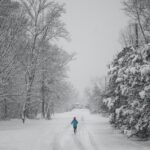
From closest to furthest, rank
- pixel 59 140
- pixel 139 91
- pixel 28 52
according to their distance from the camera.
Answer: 1. pixel 139 91
2. pixel 59 140
3. pixel 28 52

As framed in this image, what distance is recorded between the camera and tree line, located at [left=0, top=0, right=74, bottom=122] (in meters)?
12.8

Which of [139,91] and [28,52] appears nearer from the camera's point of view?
[139,91]

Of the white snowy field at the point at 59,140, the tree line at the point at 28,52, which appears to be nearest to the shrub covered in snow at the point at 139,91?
the white snowy field at the point at 59,140

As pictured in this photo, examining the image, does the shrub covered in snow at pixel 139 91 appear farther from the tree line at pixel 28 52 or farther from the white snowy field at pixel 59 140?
the tree line at pixel 28 52

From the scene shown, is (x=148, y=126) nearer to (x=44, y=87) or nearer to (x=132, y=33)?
(x=132, y=33)

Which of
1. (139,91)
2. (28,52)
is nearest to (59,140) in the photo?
(139,91)

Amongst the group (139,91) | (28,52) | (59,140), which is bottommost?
(59,140)

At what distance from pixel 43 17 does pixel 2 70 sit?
997cm

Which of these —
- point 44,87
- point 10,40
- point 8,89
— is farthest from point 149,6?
point 44,87

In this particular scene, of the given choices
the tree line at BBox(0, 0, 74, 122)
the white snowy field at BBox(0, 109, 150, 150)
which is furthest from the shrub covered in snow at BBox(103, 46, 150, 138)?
the tree line at BBox(0, 0, 74, 122)

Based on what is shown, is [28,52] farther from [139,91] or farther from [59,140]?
[139,91]

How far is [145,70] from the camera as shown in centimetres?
1066

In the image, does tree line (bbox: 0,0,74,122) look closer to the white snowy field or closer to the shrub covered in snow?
the white snowy field

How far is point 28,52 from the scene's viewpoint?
18.7 metres
